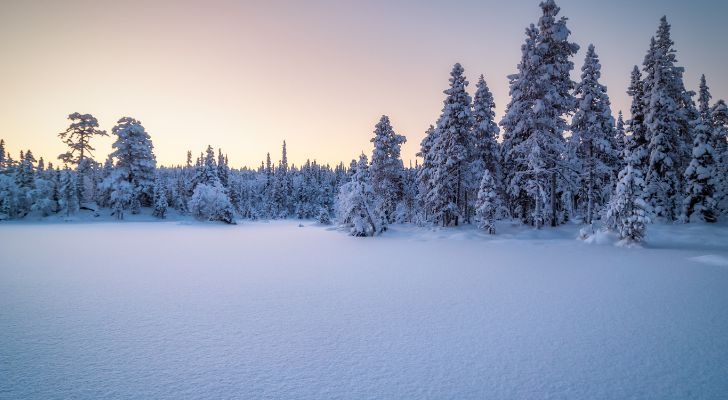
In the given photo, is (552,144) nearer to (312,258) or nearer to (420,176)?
(420,176)

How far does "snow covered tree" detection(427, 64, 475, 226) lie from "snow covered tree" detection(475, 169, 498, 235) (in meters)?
4.62

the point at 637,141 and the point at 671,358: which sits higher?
the point at 637,141

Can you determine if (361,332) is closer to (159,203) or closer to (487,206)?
(487,206)

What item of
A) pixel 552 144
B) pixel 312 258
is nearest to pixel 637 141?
pixel 552 144

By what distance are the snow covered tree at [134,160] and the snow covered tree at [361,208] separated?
33.6m

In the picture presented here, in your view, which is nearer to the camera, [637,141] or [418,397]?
[418,397]

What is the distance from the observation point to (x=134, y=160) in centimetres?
4938

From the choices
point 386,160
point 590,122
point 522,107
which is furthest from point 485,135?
point 386,160

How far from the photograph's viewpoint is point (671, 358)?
522cm

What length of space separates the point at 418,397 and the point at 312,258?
1236cm

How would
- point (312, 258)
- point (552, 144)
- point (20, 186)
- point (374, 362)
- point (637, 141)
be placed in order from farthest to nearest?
point (20, 186) → point (637, 141) → point (552, 144) → point (312, 258) → point (374, 362)

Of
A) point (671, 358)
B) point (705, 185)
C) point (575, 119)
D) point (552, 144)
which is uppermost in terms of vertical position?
point (575, 119)

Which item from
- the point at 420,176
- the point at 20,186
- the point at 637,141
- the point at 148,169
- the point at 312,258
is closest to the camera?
the point at 312,258

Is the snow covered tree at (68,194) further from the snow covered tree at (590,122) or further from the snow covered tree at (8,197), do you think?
the snow covered tree at (590,122)
